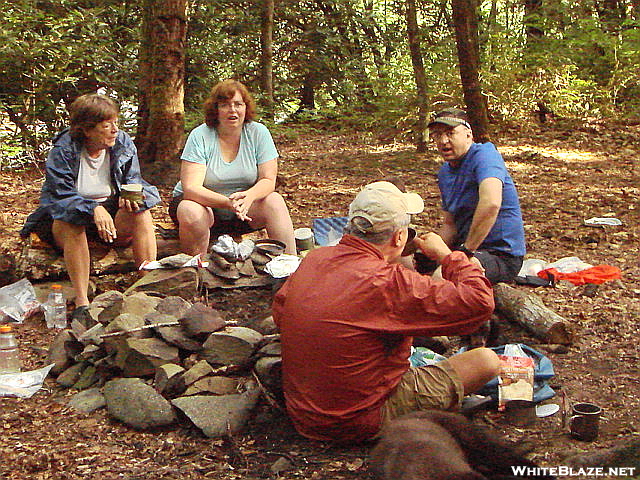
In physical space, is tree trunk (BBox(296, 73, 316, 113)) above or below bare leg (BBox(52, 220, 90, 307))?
above

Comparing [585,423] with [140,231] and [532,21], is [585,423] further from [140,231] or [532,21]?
[532,21]

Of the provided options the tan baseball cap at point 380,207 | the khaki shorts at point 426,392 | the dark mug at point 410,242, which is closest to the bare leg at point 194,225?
the dark mug at point 410,242

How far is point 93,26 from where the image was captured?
10055 mm

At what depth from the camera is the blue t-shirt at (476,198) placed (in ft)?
15.7

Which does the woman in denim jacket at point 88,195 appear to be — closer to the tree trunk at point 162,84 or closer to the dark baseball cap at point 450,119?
the dark baseball cap at point 450,119

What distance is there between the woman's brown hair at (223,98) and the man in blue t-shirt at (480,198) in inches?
59.7

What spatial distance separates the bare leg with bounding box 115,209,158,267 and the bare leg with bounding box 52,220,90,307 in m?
0.29

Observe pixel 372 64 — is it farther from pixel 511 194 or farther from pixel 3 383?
pixel 3 383

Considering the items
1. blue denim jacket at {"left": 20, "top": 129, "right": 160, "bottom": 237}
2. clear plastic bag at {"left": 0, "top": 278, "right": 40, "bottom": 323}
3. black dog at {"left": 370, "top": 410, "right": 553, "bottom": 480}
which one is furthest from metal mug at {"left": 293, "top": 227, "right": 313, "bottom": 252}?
black dog at {"left": 370, "top": 410, "right": 553, "bottom": 480}

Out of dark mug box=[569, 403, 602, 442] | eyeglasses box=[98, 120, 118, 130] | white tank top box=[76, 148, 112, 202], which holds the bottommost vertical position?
dark mug box=[569, 403, 602, 442]

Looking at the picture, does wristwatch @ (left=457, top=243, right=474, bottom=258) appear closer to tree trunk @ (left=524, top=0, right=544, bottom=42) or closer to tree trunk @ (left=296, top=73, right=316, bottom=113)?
tree trunk @ (left=524, top=0, right=544, bottom=42)

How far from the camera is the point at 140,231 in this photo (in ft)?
17.6

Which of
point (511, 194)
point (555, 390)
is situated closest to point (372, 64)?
point (511, 194)

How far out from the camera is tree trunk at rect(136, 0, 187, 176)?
7.93 m
